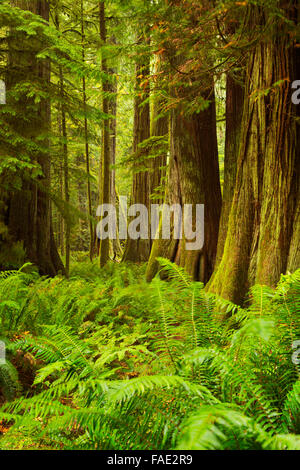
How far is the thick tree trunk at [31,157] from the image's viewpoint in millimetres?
6590

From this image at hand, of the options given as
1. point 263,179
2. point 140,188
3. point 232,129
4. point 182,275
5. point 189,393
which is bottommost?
point 189,393

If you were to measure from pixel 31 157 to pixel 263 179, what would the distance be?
210 inches

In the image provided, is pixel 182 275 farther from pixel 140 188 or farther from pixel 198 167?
pixel 140 188

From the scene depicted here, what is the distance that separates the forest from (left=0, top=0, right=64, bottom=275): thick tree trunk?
0.04 m

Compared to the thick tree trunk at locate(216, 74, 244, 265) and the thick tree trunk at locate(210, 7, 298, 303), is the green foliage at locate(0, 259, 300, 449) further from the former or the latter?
the thick tree trunk at locate(216, 74, 244, 265)

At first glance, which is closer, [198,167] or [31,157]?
[198,167]

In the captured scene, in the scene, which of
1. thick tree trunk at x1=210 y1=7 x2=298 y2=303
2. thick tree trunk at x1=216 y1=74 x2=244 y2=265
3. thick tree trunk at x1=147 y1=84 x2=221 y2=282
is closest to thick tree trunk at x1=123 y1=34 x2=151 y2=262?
thick tree trunk at x1=147 y1=84 x2=221 y2=282

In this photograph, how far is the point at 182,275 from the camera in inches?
109

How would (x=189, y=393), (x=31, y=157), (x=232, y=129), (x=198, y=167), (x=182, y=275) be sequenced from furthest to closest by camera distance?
(x=31, y=157) → (x=198, y=167) → (x=232, y=129) → (x=182, y=275) → (x=189, y=393)

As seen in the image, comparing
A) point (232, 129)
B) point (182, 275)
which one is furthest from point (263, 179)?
point (182, 275)

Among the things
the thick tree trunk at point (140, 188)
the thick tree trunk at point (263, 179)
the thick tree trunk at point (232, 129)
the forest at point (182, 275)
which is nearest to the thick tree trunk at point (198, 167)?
the forest at point (182, 275)

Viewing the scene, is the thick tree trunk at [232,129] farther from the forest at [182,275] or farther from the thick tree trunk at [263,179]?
the thick tree trunk at [263,179]

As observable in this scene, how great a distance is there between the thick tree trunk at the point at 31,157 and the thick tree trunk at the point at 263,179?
3740mm
